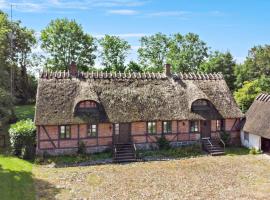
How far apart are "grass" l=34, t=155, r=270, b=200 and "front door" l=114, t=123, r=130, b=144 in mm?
3556

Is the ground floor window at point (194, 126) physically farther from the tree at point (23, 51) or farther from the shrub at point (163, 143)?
the tree at point (23, 51)

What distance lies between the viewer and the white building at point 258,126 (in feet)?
94.1

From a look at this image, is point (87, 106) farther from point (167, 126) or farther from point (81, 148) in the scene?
point (167, 126)

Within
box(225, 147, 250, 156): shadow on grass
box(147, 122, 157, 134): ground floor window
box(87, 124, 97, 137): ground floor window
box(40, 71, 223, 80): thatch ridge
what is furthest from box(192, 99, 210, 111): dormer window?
box(87, 124, 97, 137): ground floor window

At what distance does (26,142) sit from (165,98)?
1250 cm

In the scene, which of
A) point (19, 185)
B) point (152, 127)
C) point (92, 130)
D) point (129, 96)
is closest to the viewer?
point (19, 185)

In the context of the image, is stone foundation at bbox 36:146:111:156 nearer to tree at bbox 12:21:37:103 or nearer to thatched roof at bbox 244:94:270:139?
thatched roof at bbox 244:94:270:139

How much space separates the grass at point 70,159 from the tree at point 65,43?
2884 centimetres

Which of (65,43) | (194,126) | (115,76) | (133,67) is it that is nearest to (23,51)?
(65,43)

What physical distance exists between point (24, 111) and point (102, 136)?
25311mm

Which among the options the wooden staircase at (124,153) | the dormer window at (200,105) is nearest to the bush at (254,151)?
the dormer window at (200,105)

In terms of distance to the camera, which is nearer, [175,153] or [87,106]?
[87,106]

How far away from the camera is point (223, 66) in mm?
54656

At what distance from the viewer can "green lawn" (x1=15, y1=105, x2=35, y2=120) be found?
4540 centimetres
